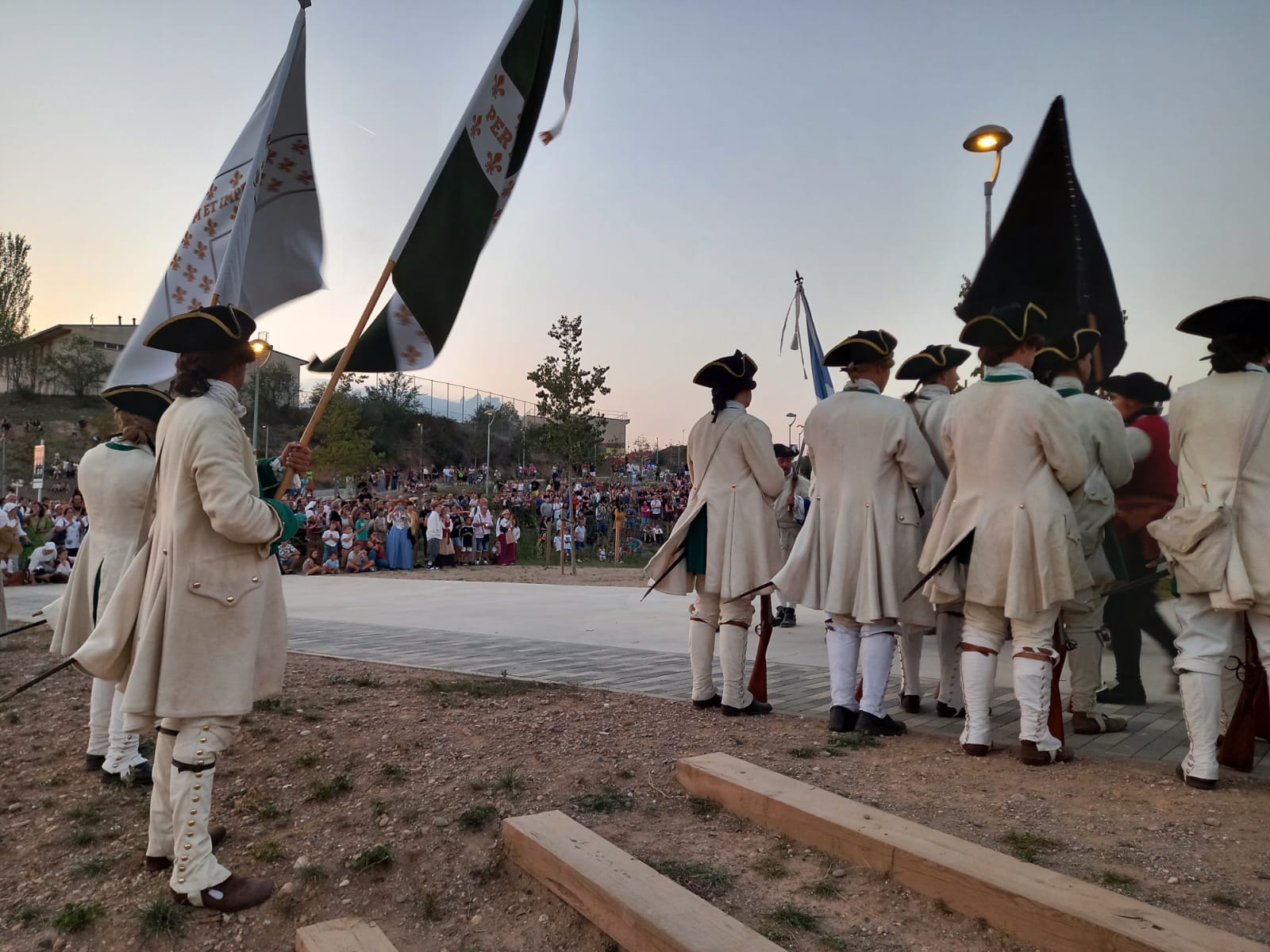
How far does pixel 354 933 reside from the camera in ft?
8.68

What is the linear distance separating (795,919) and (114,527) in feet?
12.0

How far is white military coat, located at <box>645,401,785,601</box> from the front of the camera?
5.22 meters

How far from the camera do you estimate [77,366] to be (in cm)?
7100

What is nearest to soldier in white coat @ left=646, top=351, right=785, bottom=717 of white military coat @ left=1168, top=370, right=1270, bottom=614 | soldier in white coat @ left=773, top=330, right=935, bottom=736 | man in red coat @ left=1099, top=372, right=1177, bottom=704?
soldier in white coat @ left=773, top=330, right=935, bottom=736

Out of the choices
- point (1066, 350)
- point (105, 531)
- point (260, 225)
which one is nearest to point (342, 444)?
point (260, 225)

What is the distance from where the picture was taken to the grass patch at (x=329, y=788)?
3.87 meters

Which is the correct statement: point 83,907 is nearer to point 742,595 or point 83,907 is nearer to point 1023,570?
point 742,595

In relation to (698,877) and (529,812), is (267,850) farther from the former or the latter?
(698,877)

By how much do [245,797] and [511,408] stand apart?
248 feet

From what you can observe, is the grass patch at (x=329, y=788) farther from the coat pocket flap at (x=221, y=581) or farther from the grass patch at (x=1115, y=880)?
the grass patch at (x=1115, y=880)

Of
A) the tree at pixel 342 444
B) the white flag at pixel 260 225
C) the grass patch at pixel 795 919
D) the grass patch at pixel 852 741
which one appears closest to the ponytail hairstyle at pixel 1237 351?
the grass patch at pixel 852 741

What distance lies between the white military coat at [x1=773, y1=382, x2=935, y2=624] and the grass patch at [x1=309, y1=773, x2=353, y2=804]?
8.16 ft

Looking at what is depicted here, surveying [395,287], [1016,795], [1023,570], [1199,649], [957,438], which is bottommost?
[1016,795]

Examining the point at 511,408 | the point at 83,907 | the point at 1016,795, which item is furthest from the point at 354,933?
the point at 511,408
